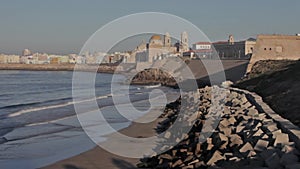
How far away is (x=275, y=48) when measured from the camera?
35281 millimetres

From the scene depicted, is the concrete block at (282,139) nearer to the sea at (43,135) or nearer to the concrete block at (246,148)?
the concrete block at (246,148)

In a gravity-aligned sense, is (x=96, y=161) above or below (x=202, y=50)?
below

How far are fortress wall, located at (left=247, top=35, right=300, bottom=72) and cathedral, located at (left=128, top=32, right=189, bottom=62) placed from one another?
41690mm

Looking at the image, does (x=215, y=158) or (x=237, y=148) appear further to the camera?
(x=237, y=148)

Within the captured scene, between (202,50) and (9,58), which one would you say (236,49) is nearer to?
(202,50)

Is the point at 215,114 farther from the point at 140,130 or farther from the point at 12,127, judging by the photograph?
the point at 12,127

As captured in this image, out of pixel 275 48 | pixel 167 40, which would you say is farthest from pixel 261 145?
pixel 167 40

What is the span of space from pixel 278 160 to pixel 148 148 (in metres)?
4.89

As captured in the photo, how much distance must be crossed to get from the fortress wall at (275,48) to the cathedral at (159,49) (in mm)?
41690

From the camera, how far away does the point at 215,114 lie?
424 inches

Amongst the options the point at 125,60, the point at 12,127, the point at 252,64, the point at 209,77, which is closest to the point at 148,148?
the point at 12,127

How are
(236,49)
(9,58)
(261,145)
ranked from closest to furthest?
1. (261,145)
2. (236,49)
3. (9,58)

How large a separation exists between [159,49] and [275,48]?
55.1 metres

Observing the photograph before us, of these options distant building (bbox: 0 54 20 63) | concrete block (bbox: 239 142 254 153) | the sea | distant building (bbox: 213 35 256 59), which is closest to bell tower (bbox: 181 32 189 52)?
distant building (bbox: 213 35 256 59)
